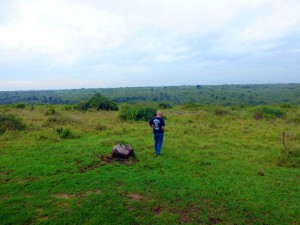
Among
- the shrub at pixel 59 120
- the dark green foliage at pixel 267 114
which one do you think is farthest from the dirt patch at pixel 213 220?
the dark green foliage at pixel 267 114

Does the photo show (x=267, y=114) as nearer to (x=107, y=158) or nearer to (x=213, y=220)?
(x=107, y=158)

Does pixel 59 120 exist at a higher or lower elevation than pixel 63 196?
higher

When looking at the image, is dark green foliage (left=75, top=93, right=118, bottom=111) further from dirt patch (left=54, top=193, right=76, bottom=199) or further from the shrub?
dirt patch (left=54, top=193, right=76, bottom=199)

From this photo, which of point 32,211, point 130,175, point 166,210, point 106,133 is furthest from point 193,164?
point 106,133

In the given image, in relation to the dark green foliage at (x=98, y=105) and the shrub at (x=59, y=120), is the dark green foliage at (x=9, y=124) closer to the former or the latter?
the shrub at (x=59, y=120)

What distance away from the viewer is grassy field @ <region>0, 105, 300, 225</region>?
5.26 meters

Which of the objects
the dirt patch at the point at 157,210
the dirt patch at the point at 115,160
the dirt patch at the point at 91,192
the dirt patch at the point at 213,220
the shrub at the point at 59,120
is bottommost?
the dirt patch at the point at 213,220

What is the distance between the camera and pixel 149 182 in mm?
7004

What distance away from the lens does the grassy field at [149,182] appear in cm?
526

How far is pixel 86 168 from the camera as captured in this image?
810 cm

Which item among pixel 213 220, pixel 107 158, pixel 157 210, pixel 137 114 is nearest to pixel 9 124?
pixel 107 158

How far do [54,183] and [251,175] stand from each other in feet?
20.0

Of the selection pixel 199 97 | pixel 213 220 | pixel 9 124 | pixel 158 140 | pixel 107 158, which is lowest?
pixel 213 220

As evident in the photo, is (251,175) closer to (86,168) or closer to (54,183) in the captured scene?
(86,168)
